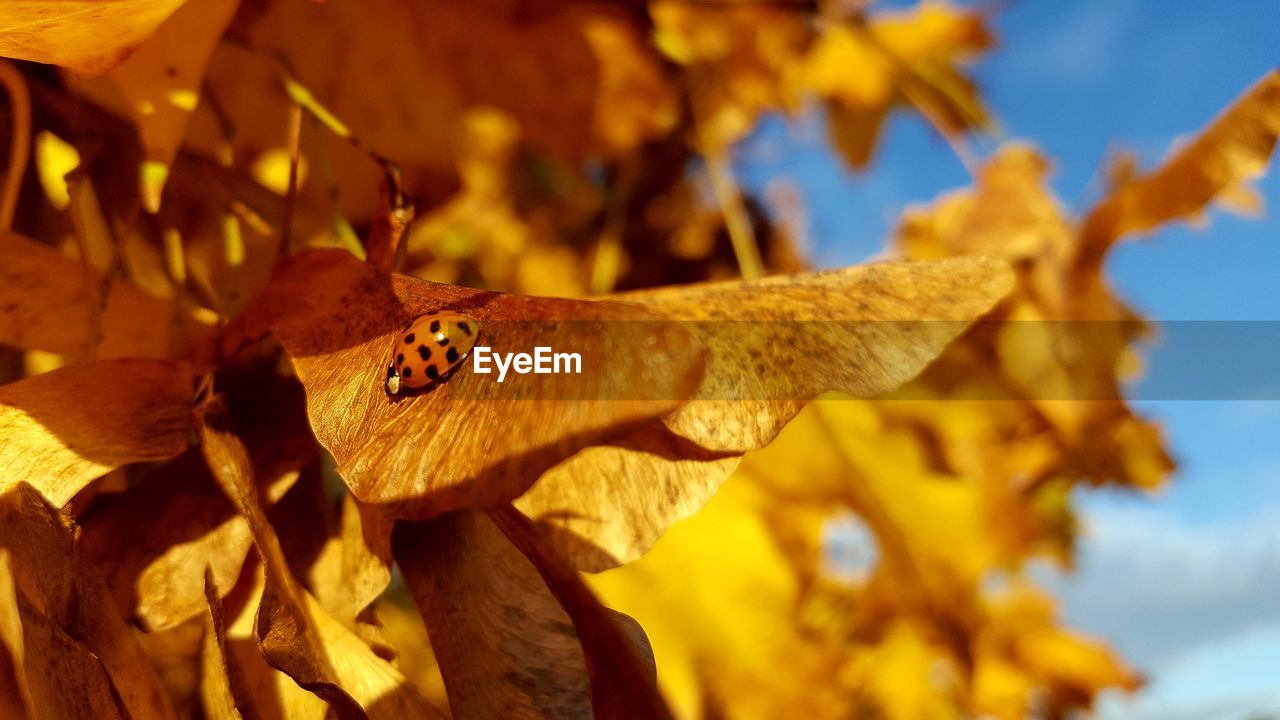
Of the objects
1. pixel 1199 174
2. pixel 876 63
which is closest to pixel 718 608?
pixel 1199 174

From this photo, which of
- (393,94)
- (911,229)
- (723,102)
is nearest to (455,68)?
(393,94)

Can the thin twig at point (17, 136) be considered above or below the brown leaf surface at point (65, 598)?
above

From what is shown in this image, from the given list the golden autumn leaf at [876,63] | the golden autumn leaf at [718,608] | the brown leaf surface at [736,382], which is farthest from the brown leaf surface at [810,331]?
the golden autumn leaf at [876,63]

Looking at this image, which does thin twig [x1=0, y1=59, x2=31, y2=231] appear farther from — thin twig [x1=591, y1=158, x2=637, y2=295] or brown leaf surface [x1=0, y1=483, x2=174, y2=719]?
thin twig [x1=591, y1=158, x2=637, y2=295]

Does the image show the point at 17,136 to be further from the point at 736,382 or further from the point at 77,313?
the point at 736,382

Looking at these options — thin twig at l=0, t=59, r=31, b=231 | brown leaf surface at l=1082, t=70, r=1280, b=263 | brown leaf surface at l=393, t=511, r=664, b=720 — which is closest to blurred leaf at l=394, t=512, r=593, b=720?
brown leaf surface at l=393, t=511, r=664, b=720

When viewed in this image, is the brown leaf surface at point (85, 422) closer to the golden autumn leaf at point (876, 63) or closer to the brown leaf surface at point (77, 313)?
the brown leaf surface at point (77, 313)
